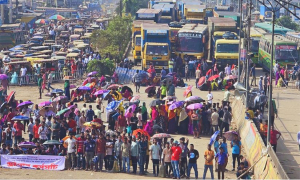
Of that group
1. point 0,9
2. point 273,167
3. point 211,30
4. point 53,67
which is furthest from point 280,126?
point 0,9

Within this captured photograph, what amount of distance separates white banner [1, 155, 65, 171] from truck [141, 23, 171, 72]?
72.0 ft

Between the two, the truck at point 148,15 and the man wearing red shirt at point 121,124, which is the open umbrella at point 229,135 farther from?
the truck at point 148,15

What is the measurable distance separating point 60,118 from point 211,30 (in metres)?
27.7

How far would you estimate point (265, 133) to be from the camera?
75.4ft

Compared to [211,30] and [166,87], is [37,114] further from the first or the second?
[211,30]

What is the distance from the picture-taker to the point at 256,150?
68.5 feet

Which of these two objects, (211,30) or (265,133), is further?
(211,30)

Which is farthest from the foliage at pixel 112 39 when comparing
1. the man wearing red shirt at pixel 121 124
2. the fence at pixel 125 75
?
the man wearing red shirt at pixel 121 124

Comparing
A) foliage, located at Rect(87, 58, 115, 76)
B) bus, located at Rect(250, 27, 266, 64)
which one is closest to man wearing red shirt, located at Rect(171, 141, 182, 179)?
foliage, located at Rect(87, 58, 115, 76)

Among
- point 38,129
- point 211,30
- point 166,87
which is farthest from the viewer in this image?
point 211,30

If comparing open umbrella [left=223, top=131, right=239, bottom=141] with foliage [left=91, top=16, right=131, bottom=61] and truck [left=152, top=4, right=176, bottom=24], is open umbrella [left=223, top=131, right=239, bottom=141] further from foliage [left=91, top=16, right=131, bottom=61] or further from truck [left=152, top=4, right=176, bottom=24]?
truck [left=152, top=4, right=176, bottom=24]

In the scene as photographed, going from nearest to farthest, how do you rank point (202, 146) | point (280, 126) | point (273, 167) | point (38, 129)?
1. point (273, 167)
2. point (38, 129)
3. point (202, 146)
4. point (280, 126)

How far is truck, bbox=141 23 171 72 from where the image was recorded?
42719 mm

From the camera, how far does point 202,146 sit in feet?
80.1
